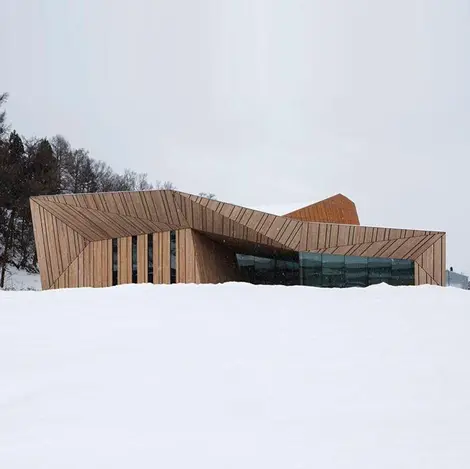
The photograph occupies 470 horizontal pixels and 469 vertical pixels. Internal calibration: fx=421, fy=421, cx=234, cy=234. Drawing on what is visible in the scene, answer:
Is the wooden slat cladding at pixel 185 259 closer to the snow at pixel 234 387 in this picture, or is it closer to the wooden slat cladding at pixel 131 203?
the wooden slat cladding at pixel 131 203

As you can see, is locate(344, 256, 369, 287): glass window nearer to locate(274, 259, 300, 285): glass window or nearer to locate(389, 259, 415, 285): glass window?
locate(389, 259, 415, 285): glass window

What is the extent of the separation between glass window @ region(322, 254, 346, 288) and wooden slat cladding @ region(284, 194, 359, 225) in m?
2.48

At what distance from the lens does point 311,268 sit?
49.4 ft

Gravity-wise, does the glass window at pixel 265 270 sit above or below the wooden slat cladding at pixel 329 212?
below

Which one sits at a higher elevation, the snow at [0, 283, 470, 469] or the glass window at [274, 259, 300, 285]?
the glass window at [274, 259, 300, 285]

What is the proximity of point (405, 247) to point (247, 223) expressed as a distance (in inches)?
210

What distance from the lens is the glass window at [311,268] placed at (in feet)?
49.1

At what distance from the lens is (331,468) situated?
6.27ft

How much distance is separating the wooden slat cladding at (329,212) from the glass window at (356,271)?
3.03 meters

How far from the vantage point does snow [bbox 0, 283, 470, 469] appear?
2047 mm

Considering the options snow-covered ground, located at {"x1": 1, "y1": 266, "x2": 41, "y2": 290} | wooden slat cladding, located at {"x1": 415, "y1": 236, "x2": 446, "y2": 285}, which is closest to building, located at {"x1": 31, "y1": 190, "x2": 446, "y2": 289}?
wooden slat cladding, located at {"x1": 415, "y1": 236, "x2": 446, "y2": 285}

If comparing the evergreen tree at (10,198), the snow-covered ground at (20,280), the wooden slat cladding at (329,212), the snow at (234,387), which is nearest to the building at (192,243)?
the wooden slat cladding at (329,212)

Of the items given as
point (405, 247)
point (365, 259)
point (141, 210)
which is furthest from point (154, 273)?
point (405, 247)

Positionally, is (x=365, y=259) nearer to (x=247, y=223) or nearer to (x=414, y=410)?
(x=247, y=223)
